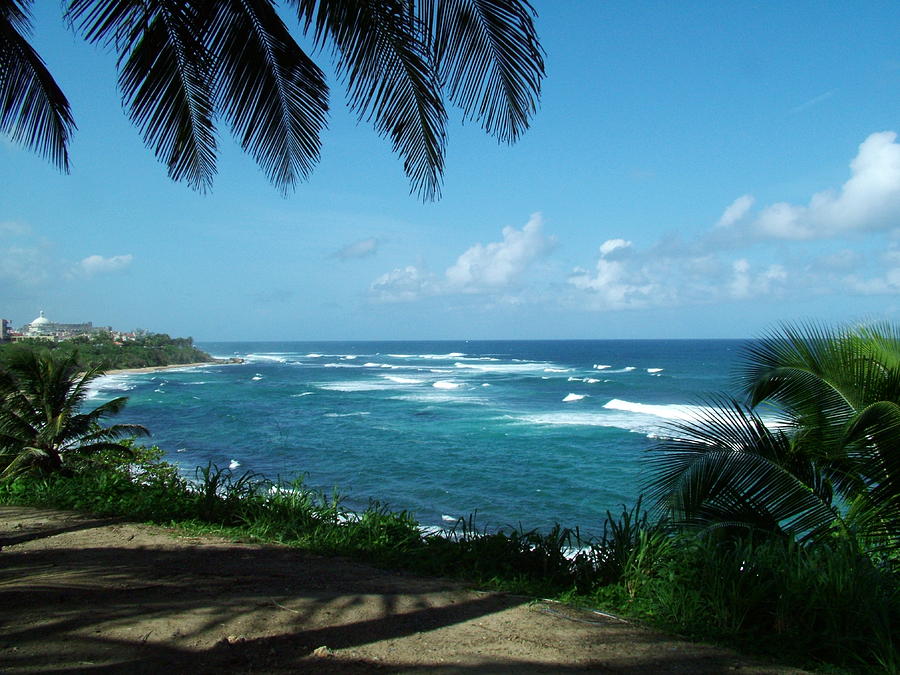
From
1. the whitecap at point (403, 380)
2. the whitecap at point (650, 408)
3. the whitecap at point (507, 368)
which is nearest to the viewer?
the whitecap at point (650, 408)

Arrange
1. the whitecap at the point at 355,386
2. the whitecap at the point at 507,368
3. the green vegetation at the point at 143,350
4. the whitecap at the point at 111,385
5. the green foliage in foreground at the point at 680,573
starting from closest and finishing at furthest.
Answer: the green foliage in foreground at the point at 680,573
the whitecap at the point at 111,385
the whitecap at the point at 355,386
the green vegetation at the point at 143,350
the whitecap at the point at 507,368

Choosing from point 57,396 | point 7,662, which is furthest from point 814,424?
point 57,396

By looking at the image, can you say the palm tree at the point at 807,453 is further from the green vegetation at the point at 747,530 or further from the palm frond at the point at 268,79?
the palm frond at the point at 268,79

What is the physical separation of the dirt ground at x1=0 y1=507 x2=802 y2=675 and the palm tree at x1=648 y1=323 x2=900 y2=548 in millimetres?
2052

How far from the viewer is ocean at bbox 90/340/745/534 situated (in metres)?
17.7

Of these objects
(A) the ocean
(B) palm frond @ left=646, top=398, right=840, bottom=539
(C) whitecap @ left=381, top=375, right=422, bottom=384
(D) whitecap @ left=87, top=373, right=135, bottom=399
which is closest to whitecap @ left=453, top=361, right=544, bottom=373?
(C) whitecap @ left=381, top=375, right=422, bottom=384

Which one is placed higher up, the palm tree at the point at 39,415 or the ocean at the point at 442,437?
the palm tree at the point at 39,415

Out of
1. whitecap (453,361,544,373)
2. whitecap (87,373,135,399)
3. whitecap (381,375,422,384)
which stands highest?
whitecap (453,361,544,373)

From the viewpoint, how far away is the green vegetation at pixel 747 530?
361cm

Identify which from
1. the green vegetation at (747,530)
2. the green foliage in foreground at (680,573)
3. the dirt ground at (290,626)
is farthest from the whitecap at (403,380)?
the dirt ground at (290,626)

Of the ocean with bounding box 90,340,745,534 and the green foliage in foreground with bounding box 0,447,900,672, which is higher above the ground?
the green foliage in foreground with bounding box 0,447,900,672

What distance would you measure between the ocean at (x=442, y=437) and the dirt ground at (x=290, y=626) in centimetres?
217

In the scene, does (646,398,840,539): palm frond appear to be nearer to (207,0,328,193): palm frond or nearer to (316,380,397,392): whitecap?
(207,0,328,193): palm frond

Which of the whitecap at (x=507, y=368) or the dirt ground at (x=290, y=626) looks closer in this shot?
the dirt ground at (x=290, y=626)
